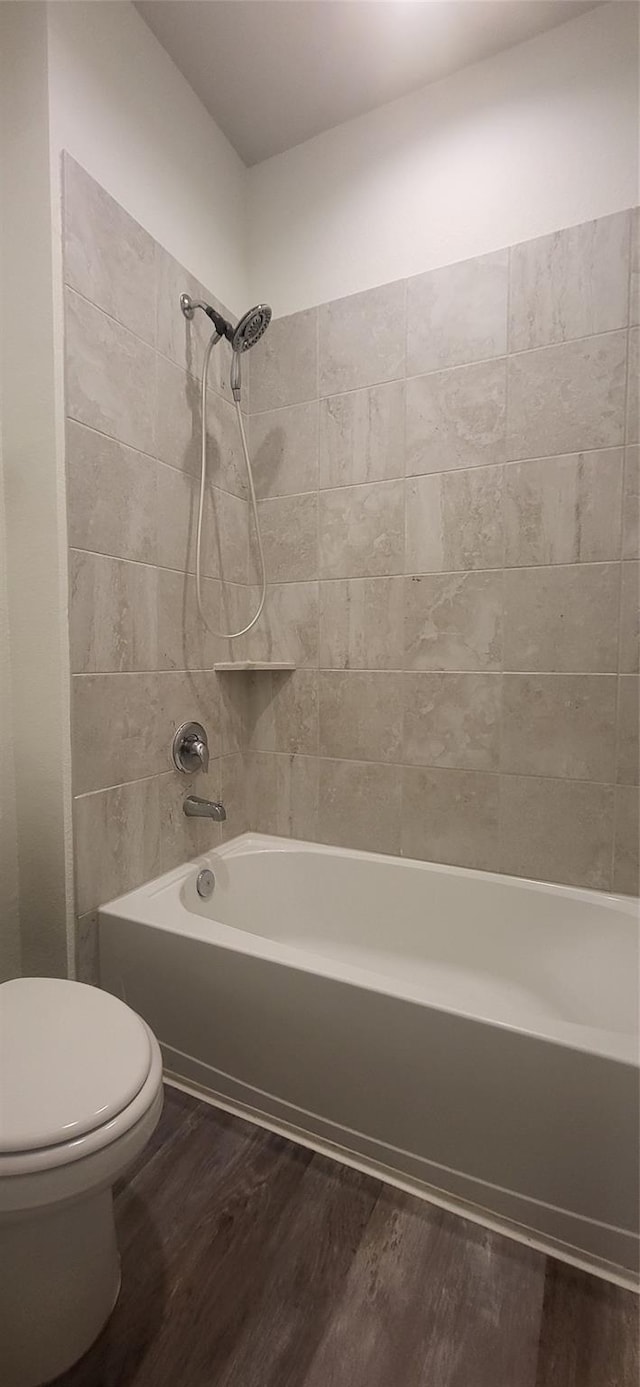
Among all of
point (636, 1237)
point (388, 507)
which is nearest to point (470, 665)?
point (388, 507)

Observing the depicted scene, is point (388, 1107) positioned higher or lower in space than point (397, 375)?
lower

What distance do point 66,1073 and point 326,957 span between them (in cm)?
74

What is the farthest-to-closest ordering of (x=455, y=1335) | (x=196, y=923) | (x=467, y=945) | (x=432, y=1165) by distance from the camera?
(x=467, y=945), (x=196, y=923), (x=432, y=1165), (x=455, y=1335)

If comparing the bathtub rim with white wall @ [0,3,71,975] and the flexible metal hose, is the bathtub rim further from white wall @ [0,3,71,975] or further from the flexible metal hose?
the flexible metal hose

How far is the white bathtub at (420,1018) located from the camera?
0.95 metres

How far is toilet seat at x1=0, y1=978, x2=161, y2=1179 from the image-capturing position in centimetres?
71

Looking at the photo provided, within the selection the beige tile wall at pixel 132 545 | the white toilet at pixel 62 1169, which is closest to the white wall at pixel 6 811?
the beige tile wall at pixel 132 545

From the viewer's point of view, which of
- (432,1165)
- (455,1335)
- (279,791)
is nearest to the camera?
(455,1335)

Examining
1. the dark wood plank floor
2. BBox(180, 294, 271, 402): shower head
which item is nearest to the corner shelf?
BBox(180, 294, 271, 402): shower head

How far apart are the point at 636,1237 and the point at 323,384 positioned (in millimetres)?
2175

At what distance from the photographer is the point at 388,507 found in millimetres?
1696

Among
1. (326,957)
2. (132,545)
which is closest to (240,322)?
(132,545)

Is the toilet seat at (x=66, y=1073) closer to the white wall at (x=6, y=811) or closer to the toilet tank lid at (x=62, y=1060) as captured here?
the toilet tank lid at (x=62, y=1060)

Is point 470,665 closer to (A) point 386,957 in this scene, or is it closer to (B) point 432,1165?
(A) point 386,957
